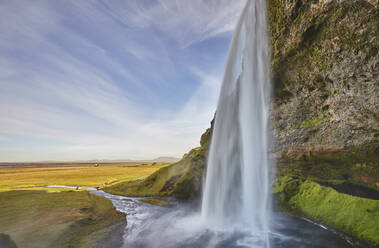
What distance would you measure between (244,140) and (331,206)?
Answer: 19.4 ft

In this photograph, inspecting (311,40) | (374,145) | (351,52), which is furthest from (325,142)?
(311,40)

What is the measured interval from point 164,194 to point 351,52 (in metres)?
16.8

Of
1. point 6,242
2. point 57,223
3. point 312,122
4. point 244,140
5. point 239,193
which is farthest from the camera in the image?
point 239,193

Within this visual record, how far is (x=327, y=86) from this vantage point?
365 inches

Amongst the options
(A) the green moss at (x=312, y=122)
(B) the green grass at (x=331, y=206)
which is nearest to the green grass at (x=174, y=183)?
(B) the green grass at (x=331, y=206)

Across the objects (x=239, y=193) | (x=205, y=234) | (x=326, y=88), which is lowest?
(x=205, y=234)

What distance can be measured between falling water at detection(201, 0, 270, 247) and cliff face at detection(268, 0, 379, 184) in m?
1.12

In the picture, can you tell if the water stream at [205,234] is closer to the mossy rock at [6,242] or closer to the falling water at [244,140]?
the falling water at [244,140]

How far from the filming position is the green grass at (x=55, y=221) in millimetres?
6869

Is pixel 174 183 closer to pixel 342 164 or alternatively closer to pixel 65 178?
pixel 342 164

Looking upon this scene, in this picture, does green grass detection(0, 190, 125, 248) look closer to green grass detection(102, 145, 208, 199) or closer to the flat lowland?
the flat lowland

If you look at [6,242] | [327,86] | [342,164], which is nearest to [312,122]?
[327,86]

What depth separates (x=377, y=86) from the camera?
718 cm

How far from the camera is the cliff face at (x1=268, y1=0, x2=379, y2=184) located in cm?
744
